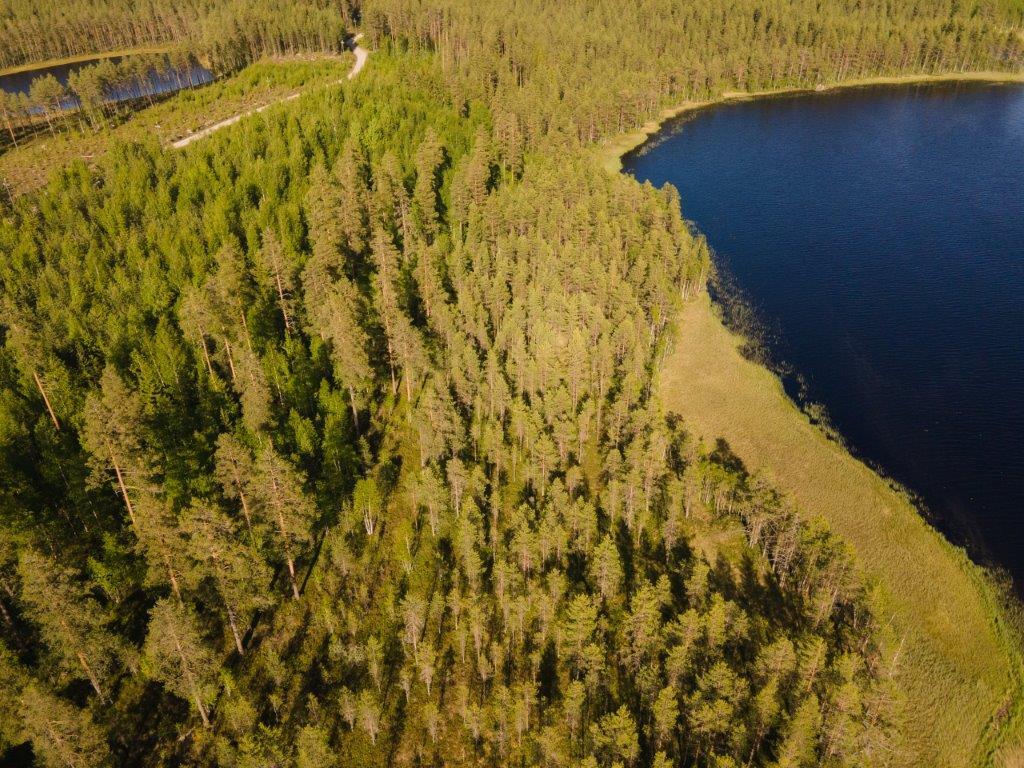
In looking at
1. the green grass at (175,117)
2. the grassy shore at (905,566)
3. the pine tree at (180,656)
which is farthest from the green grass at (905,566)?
the green grass at (175,117)

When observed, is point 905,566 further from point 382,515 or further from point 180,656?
point 180,656

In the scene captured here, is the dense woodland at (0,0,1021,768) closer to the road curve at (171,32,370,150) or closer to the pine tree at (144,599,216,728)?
the pine tree at (144,599,216,728)

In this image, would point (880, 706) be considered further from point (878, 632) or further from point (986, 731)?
point (986, 731)

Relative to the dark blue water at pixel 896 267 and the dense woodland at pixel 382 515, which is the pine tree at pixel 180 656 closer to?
the dense woodland at pixel 382 515

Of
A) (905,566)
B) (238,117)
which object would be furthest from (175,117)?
(905,566)

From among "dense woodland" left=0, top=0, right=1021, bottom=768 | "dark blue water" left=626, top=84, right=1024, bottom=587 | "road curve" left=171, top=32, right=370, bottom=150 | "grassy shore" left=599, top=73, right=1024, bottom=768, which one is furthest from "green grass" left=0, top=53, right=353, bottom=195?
"grassy shore" left=599, top=73, right=1024, bottom=768

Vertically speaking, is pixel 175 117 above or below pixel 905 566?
above

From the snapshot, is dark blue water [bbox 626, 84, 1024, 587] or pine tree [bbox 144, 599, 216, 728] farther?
dark blue water [bbox 626, 84, 1024, 587]
